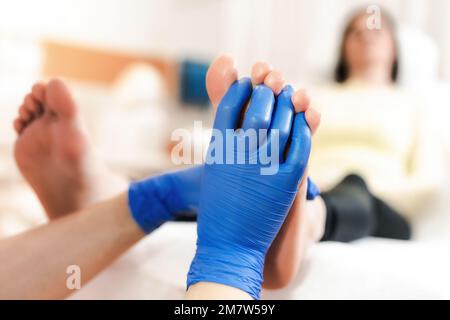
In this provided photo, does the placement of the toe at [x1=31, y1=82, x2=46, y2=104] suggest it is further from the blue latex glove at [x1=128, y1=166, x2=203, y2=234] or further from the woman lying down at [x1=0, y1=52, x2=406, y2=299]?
the blue latex glove at [x1=128, y1=166, x2=203, y2=234]

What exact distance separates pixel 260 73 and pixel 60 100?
0.36 metres

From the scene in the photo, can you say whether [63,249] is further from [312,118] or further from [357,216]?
[357,216]

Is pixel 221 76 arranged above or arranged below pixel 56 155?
above

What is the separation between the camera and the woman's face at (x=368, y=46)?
4.54 feet

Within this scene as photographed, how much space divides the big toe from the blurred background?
55 cm

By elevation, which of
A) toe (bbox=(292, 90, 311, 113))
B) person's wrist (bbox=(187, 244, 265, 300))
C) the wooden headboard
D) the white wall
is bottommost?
person's wrist (bbox=(187, 244, 265, 300))

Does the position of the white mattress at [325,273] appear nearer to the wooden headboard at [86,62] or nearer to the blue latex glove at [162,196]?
the blue latex glove at [162,196]

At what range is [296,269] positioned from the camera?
1.85 ft

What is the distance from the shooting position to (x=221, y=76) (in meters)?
0.52

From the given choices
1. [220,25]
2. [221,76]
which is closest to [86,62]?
[220,25]

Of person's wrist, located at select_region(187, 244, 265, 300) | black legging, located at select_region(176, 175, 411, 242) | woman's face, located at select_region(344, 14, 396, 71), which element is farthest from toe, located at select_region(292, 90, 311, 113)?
woman's face, located at select_region(344, 14, 396, 71)

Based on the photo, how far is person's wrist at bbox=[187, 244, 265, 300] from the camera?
470 millimetres

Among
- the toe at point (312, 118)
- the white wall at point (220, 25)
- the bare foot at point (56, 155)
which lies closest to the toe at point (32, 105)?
the bare foot at point (56, 155)

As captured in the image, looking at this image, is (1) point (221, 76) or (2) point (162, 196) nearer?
(1) point (221, 76)
